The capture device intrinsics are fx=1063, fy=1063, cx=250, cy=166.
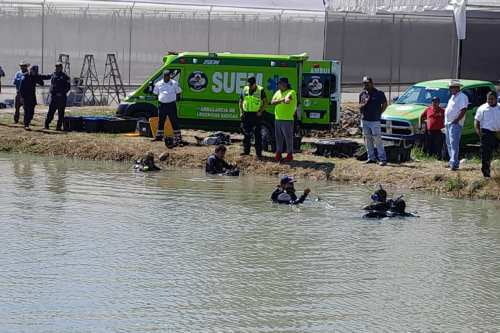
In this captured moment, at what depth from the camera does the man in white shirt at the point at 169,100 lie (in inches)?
894

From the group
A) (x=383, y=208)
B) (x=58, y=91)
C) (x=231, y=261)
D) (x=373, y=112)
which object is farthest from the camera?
(x=58, y=91)

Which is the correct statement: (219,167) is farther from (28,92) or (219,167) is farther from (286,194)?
(28,92)

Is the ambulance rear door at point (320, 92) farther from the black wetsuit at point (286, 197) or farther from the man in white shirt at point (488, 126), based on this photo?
the black wetsuit at point (286, 197)

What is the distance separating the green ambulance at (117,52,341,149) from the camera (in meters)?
23.3

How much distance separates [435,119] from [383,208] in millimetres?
5571

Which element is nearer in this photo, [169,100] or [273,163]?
[273,163]

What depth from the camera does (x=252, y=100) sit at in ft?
69.9

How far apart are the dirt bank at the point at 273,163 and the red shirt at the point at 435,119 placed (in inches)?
32.0

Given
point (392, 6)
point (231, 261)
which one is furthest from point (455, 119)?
point (231, 261)

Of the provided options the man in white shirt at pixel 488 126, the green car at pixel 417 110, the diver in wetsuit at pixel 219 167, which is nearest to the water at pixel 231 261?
the diver in wetsuit at pixel 219 167

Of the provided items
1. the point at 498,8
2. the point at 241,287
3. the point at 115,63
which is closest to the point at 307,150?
the point at 498,8

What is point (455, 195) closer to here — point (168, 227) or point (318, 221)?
point (318, 221)

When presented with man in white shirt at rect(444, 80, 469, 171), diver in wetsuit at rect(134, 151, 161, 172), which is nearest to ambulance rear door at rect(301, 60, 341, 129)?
man in white shirt at rect(444, 80, 469, 171)

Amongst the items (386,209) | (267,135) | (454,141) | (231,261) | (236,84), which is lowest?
(231,261)
